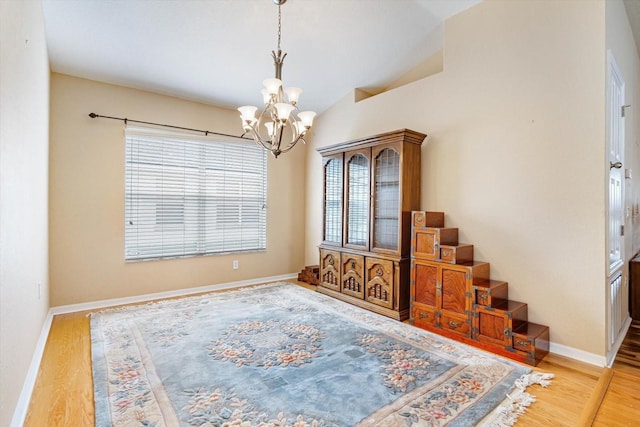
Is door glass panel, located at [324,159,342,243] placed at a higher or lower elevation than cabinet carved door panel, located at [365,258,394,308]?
higher

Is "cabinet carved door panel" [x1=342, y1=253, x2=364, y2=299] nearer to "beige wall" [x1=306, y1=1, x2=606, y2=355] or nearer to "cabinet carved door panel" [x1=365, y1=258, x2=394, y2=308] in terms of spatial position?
"cabinet carved door panel" [x1=365, y1=258, x2=394, y2=308]

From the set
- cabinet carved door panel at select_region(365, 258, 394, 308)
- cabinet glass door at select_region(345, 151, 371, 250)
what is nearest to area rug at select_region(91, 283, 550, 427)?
cabinet carved door panel at select_region(365, 258, 394, 308)

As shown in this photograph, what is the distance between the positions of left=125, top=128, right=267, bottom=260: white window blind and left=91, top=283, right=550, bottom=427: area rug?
3.81 ft

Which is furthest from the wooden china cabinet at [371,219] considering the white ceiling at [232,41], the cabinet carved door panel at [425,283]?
the white ceiling at [232,41]

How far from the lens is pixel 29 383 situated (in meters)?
2.14

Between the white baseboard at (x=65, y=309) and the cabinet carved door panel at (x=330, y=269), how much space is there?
114 cm

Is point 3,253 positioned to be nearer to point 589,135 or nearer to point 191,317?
point 191,317

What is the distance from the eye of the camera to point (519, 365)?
2.48m

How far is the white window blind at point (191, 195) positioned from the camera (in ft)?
13.8

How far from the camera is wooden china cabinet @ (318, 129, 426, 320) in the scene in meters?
3.63

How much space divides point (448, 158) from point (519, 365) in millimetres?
2113

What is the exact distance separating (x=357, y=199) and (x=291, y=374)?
2.40 metres

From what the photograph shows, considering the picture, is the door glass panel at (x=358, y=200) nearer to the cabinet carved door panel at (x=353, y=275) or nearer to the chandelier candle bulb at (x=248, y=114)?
the cabinet carved door panel at (x=353, y=275)

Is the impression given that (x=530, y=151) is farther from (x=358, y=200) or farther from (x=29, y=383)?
(x=29, y=383)
